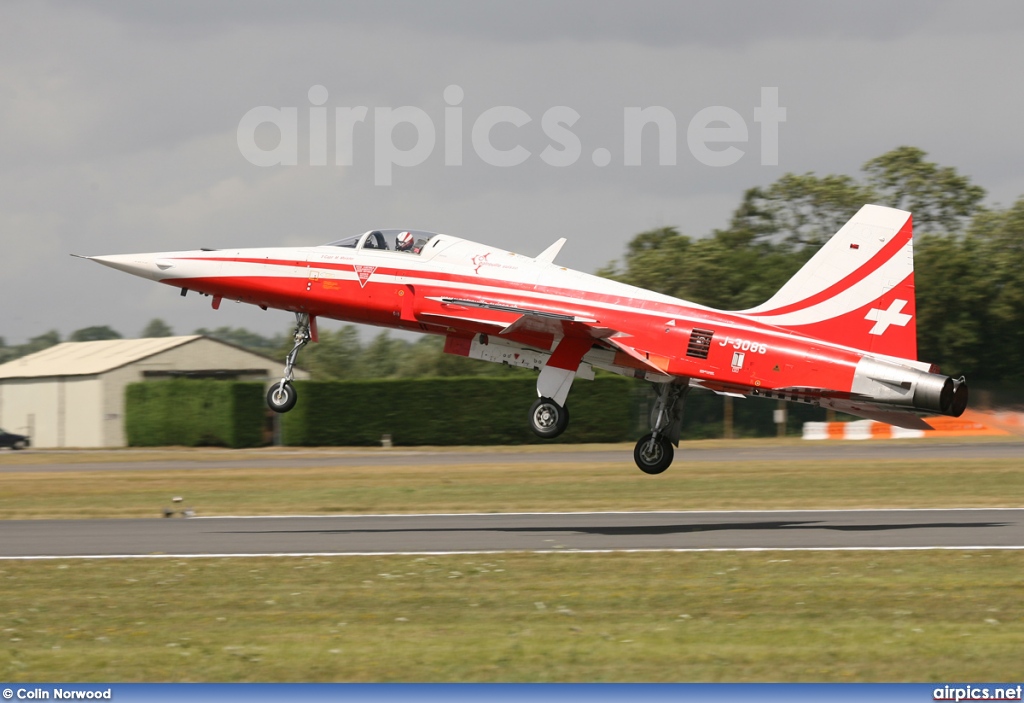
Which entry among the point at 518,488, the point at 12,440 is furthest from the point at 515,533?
the point at 12,440

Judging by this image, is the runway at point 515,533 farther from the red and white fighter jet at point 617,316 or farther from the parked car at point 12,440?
the parked car at point 12,440

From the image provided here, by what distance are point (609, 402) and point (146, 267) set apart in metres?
33.7

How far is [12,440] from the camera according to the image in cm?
6606

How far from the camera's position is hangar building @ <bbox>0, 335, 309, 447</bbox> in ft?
216

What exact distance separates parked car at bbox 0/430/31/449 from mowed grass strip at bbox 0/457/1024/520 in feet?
82.0

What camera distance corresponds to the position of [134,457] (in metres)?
53.4

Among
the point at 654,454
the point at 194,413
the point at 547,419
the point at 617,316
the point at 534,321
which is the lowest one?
the point at 194,413

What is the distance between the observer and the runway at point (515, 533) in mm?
20000

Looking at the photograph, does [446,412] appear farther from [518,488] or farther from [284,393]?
[284,393]

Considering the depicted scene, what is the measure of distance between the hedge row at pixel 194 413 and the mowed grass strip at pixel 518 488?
49.3ft

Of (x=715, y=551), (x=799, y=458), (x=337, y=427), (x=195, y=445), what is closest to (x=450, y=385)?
(x=337, y=427)

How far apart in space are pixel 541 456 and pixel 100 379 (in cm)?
3059

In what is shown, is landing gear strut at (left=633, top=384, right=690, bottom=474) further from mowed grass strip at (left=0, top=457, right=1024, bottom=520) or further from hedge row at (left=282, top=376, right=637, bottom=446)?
hedge row at (left=282, top=376, right=637, bottom=446)

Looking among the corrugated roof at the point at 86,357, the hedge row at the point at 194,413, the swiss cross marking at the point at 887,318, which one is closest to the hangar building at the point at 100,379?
the corrugated roof at the point at 86,357
